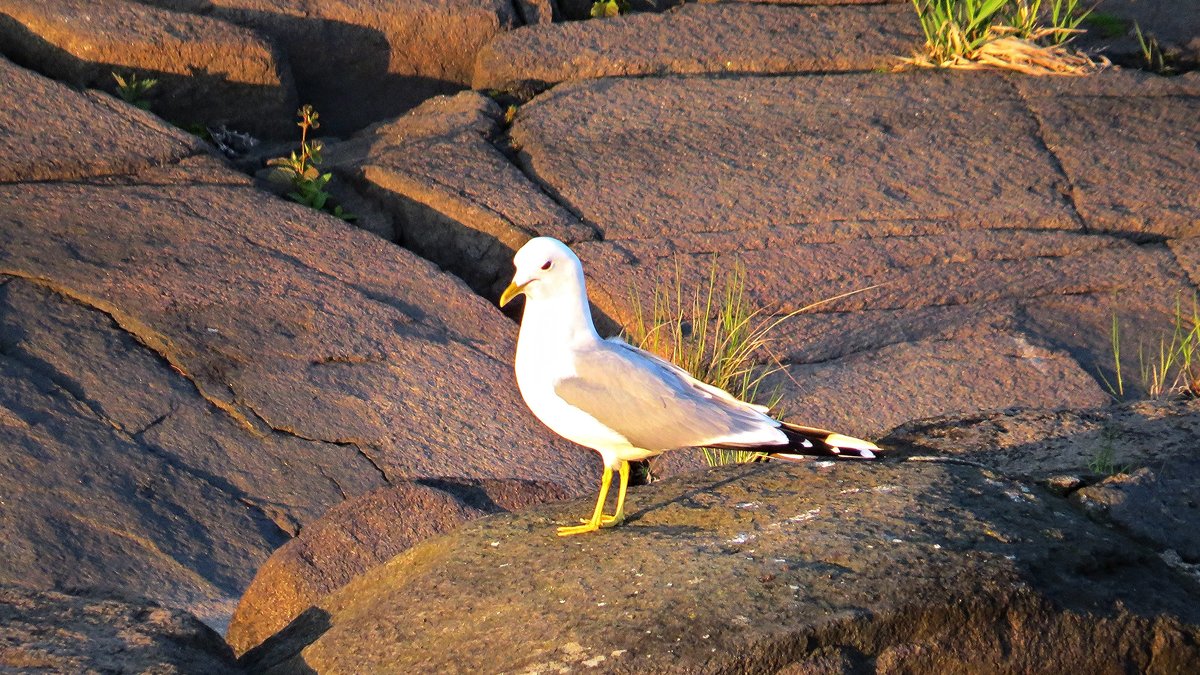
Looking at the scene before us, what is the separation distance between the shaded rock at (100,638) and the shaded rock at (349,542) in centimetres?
47

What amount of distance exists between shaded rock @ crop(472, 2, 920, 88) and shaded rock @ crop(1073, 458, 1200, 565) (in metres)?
4.53

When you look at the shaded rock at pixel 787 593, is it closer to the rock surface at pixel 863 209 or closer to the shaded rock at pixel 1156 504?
the shaded rock at pixel 1156 504

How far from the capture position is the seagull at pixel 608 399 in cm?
379

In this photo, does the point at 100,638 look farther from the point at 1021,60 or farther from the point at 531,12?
the point at 1021,60

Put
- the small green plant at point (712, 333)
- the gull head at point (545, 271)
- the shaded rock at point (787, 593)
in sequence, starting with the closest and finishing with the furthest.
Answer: the shaded rock at point (787, 593)
the gull head at point (545, 271)
the small green plant at point (712, 333)

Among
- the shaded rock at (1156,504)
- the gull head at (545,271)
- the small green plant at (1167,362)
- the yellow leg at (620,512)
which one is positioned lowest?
the small green plant at (1167,362)

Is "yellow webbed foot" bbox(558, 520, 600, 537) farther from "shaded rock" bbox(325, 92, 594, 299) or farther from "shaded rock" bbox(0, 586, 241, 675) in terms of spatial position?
"shaded rock" bbox(325, 92, 594, 299)

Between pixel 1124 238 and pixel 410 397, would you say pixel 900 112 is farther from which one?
pixel 410 397

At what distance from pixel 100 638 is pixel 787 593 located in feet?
5.22

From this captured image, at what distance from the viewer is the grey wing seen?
12.5 ft

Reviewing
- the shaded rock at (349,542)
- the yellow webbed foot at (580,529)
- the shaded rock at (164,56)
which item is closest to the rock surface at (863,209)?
the shaded rock at (164,56)

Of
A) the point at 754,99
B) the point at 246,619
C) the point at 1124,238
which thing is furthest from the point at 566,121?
the point at 246,619

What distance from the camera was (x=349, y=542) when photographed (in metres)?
4.33

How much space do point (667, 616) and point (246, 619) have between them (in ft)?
5.13
